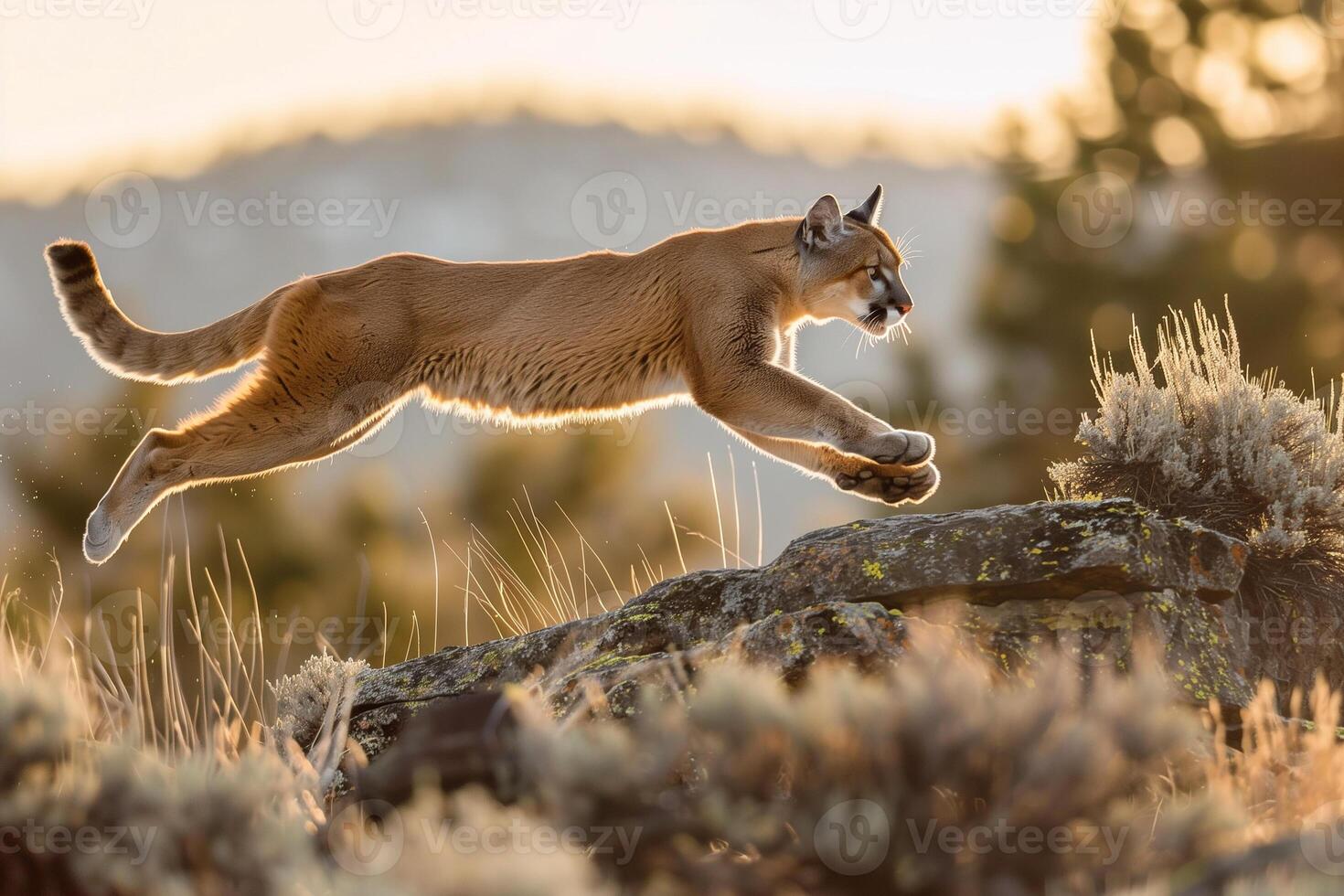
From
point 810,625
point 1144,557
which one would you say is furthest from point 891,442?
point 810,625

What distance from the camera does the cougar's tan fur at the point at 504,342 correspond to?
222 inches

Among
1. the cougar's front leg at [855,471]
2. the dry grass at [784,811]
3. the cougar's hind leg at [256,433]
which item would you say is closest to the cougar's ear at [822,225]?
the cougar's front leg at [855,471]

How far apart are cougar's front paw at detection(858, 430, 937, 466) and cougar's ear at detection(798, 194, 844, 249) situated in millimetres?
1222

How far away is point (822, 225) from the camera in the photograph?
19.2 ft

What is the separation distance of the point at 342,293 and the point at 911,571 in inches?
119

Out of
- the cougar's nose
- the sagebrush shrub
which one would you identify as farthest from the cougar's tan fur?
the sagebrush shrub

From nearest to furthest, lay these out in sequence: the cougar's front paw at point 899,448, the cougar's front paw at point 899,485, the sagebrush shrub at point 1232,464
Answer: the cougar's front paw at point 899,448 < the cougar's front paw at point 899,485 < the sagebrush shrub at point 1232,464

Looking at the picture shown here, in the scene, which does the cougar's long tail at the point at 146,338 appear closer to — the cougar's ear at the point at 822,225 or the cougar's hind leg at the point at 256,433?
the cougar's hind leg at the point at 256,433

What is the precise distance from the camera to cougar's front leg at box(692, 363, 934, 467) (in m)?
5.08

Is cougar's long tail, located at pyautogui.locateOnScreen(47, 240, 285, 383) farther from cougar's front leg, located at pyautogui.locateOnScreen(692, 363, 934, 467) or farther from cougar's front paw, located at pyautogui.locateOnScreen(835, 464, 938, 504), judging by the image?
cougar's front paw, located at pyautogui.locateOnScreen(835, 464, 938, 504)

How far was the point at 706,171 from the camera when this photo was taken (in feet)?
213

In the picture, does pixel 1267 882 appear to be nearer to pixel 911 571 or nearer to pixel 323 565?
pixel 911 571

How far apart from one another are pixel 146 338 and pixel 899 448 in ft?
11.9

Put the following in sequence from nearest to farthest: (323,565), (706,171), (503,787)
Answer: (503,787), (323,565), (706,171)
